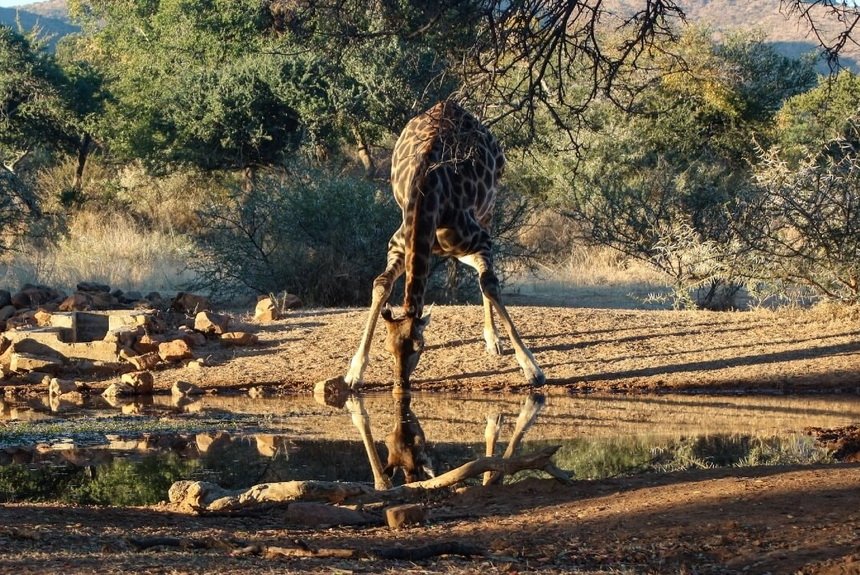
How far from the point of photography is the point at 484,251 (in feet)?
41.0

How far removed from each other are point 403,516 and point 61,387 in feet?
24.5

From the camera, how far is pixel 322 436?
10.0 meters

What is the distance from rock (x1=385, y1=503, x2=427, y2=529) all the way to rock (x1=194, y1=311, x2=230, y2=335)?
8405 mm

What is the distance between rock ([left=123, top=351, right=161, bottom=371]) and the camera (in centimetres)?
1362

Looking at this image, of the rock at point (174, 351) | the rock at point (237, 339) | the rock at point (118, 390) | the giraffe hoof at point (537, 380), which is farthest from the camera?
the rock at point (237, 339)

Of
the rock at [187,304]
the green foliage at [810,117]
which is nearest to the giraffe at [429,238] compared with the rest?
the rock at [187,304]

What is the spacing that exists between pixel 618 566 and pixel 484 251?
7.10 m

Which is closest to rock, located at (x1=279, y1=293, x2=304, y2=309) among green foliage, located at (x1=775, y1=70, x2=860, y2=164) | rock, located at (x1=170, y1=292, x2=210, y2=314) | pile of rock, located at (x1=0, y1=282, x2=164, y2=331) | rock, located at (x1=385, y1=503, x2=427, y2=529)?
rock, located at (x1=170, y1=292, x2=210, y2=314)

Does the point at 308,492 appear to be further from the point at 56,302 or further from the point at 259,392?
the point at 56,302

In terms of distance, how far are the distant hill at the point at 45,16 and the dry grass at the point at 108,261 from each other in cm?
8145

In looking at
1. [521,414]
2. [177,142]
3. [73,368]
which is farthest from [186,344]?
[177,142]

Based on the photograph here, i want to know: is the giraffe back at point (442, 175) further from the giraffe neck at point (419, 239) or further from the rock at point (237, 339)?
the rock at point (237, 339)

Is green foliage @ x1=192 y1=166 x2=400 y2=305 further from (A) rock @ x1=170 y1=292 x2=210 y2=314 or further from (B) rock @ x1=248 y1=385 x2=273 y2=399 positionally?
(B) rock @ x1=248 y1=385 x2=273 y2=399

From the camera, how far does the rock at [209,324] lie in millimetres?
14594
